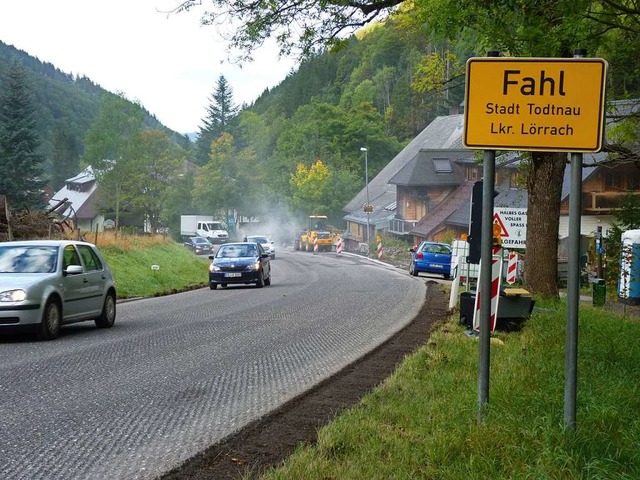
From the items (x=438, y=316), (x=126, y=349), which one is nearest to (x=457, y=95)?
(x=438, y=316)

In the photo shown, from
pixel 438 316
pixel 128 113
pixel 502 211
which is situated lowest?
pixel 438 316

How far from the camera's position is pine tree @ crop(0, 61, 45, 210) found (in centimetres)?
6956

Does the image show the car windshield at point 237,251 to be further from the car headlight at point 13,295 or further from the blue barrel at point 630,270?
the car headlight at point 13,295

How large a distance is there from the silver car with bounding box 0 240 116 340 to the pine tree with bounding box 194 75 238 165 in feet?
481

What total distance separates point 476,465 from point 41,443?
299cm

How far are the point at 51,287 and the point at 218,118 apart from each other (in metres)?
151

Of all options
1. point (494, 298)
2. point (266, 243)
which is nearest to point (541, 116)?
point (494, 298)

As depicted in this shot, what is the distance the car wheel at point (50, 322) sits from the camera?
46.4ft

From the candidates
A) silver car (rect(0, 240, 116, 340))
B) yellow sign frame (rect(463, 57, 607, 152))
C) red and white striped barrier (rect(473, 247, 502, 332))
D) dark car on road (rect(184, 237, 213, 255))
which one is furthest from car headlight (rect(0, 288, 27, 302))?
dark car on road (rect(184, 237, 213, 255))

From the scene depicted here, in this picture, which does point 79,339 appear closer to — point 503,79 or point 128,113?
point 503,79

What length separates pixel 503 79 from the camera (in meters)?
6.80

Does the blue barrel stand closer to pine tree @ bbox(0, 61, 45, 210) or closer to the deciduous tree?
pine tree @ bbox(0, 61, 45, 210)

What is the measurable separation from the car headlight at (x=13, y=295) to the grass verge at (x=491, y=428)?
19.2 ft

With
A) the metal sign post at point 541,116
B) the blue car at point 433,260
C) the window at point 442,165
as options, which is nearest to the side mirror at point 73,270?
the metal sign post at point 541,116
